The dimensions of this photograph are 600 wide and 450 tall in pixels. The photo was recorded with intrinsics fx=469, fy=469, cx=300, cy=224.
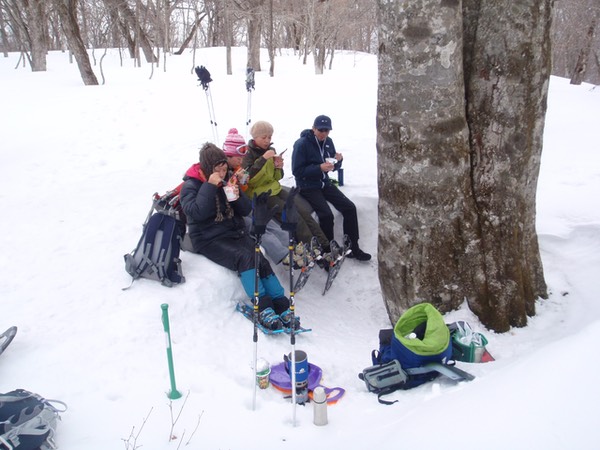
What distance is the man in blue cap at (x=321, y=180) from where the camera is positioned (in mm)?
Result: 6031

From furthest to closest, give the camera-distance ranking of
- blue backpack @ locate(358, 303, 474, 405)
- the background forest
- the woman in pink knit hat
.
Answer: the background forest < the woman in pink knit hat < blue backpack @ locate(358, 303, 474, 405)

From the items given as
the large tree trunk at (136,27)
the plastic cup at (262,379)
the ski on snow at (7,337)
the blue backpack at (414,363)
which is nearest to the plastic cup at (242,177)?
the plastic cup at (262,379)

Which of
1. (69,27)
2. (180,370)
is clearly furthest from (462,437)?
(69,27)

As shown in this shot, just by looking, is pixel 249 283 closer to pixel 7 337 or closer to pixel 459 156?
pixel 7 337

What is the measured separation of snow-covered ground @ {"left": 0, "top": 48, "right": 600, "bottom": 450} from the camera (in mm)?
2762

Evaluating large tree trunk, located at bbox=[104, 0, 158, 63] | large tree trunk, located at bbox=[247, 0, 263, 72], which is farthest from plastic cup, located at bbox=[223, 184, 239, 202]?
large tree trunk, located at bbox=[104, 0, 158, 63]

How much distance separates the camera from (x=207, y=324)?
4266 millimetres

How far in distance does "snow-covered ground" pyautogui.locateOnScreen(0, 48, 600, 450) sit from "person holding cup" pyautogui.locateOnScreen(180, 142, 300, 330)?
0.73ft

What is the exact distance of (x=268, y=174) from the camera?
5.67 m

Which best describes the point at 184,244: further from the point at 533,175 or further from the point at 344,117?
the point at 344,117

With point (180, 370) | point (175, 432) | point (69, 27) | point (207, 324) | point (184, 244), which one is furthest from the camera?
point (69, 27)

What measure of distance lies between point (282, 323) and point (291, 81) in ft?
43.7

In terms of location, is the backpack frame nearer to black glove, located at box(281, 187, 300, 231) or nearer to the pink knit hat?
black glove, located at box(281, 187, 300, 231)

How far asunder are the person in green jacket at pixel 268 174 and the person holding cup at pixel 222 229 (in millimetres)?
584
